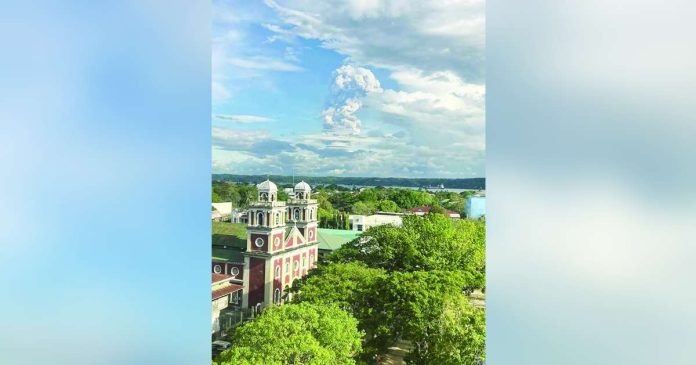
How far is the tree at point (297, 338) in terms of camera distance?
3680mm

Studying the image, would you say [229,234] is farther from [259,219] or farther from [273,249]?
[273,249]

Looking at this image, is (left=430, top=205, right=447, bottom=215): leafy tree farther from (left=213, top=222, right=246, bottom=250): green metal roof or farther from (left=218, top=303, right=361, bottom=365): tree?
(left=213, top=222, right=246, bottom=250): green metal roof

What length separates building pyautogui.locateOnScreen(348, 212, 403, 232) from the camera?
4.50 m

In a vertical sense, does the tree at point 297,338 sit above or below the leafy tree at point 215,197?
below

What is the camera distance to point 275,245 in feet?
15.4

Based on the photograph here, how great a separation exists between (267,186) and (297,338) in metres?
1.33

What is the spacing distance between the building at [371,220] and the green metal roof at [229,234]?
995mm

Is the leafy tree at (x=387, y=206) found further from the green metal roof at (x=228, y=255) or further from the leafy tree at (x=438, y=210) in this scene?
the green metal roof at (x=228, y=255)

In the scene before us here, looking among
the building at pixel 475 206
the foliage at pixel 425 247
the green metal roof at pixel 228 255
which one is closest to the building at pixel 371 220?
the foliage at pixel 425 247

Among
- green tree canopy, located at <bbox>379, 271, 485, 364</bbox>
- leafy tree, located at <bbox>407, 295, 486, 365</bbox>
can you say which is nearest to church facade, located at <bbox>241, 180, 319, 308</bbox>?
green tree canopy, located at <bbox>379, 271, 485, 364</bbox>
